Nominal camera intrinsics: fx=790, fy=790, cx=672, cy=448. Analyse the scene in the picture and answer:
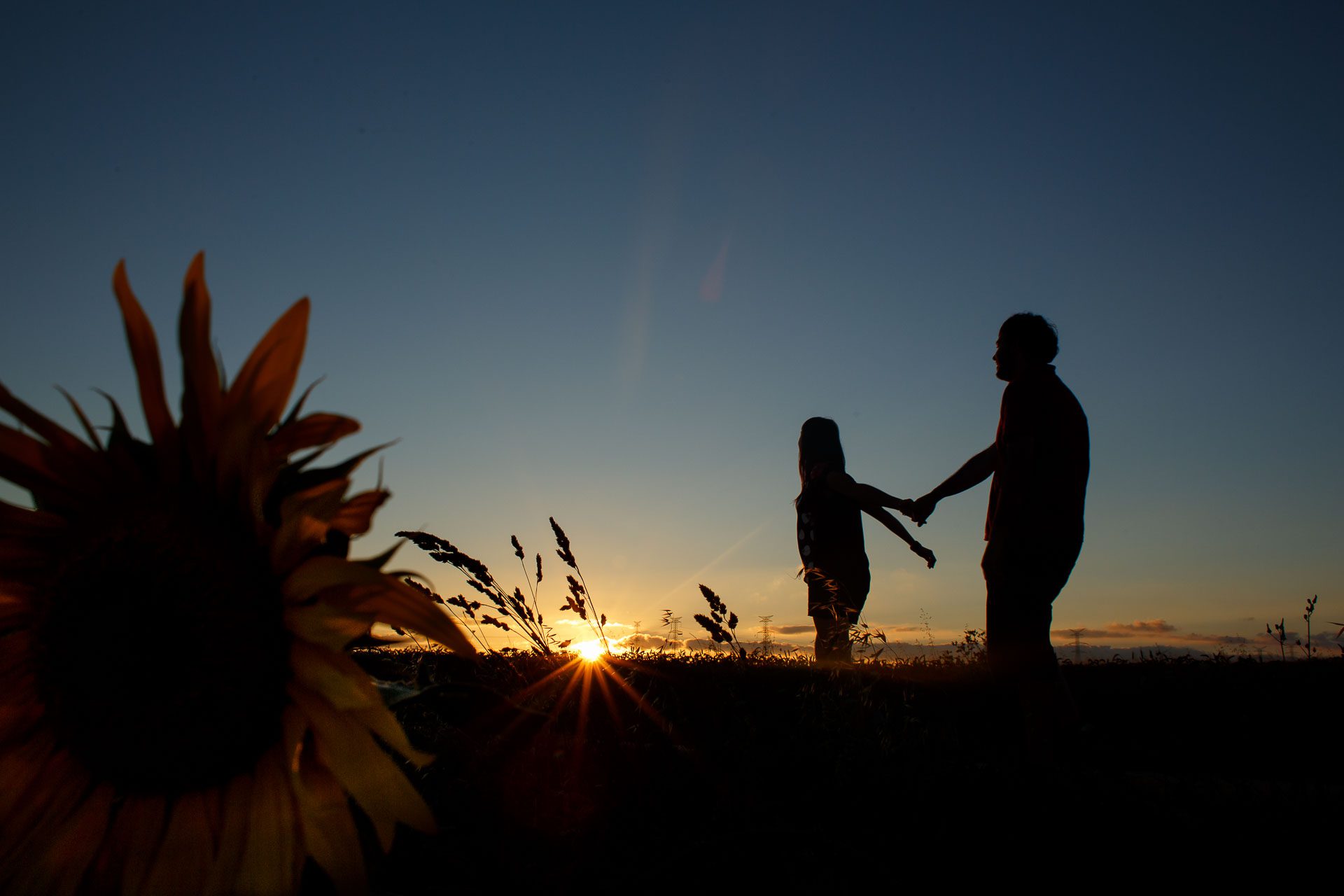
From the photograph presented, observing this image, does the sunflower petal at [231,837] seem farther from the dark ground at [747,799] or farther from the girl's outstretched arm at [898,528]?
the girl's outstretched arm at [898,528]

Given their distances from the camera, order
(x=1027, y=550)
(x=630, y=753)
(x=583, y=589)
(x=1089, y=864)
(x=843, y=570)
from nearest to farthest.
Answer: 1. (x=1089, y=864)
2. (x=630, y=753)
3. (x=583, y=589)
4. (x=1027, y=550)
5. (x=843, y=570)

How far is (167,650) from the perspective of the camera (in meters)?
1.13

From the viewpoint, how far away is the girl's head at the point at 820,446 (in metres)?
7.66

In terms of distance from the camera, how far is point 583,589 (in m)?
3.60

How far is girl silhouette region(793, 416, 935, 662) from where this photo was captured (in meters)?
6.85

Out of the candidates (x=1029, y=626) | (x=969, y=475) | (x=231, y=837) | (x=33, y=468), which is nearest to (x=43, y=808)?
(x=231, y=837)

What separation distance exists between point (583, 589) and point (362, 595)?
2691 mm

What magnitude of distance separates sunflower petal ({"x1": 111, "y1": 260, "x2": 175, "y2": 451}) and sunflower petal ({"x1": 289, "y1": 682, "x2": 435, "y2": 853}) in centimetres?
41

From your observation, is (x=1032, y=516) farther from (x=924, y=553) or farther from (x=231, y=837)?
(x=231, y=837)

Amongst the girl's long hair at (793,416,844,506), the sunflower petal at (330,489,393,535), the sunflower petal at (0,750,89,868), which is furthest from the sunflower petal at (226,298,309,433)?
the girl's long hair at (793,416,844,506)

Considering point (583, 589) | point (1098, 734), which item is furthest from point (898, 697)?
point (583, 589)

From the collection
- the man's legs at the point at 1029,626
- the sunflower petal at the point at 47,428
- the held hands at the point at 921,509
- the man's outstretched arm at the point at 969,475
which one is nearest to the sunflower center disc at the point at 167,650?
the sunflower petal at the point at 47,428

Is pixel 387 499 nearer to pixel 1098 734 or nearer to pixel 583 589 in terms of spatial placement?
pixel 583 589

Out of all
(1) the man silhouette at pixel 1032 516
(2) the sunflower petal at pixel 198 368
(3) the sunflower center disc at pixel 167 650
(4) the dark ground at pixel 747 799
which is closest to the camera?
(2) the sunflower petal at pixel 198 368
